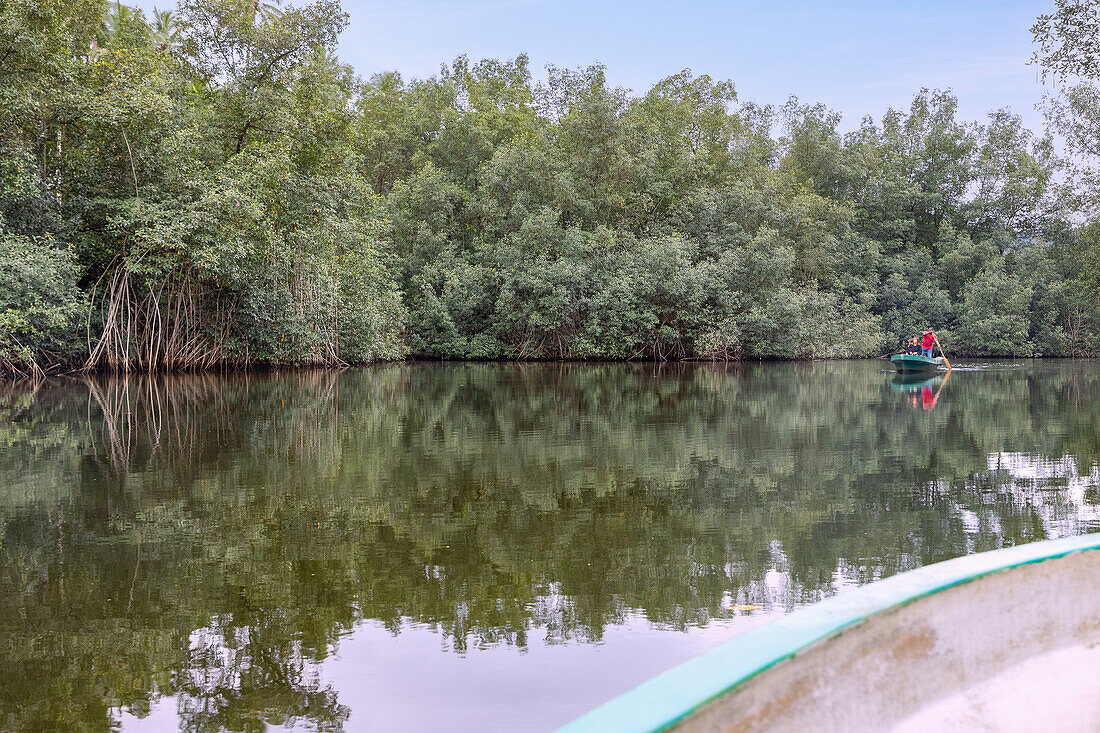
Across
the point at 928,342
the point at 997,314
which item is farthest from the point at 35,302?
the point at 997,314

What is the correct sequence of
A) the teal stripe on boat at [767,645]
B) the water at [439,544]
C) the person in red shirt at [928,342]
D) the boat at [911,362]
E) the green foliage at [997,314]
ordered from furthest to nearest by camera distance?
the green foliage at [997,314] < the person in red shirt at [928,342] < the boat at [911,362] < the water at [439,544] < the teal stripe on boat at [767,645]

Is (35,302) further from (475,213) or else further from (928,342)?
(928,342)

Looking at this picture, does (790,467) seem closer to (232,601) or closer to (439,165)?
(232,601)

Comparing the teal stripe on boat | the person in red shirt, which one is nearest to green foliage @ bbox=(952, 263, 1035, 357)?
the person in red shirt

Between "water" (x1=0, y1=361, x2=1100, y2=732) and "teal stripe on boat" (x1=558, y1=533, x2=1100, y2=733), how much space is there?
1335mm

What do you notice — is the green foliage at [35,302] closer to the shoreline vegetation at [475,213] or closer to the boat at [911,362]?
the shoreline vegetation at [475,213]

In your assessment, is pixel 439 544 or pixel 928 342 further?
pixel 928 342

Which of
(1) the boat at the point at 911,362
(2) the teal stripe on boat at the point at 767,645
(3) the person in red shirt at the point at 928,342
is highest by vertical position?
(3) the person in red shirt at the point at 928,342

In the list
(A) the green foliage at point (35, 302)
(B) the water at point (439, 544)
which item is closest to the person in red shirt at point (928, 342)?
(B) the water at point (439, 544)

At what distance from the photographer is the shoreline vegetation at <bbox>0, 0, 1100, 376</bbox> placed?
16.8m

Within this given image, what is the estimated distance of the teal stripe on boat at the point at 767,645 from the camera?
1048 mm

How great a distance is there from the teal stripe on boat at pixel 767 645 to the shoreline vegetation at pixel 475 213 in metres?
15.6

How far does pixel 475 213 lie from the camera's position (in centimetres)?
3130

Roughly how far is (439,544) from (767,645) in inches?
131
